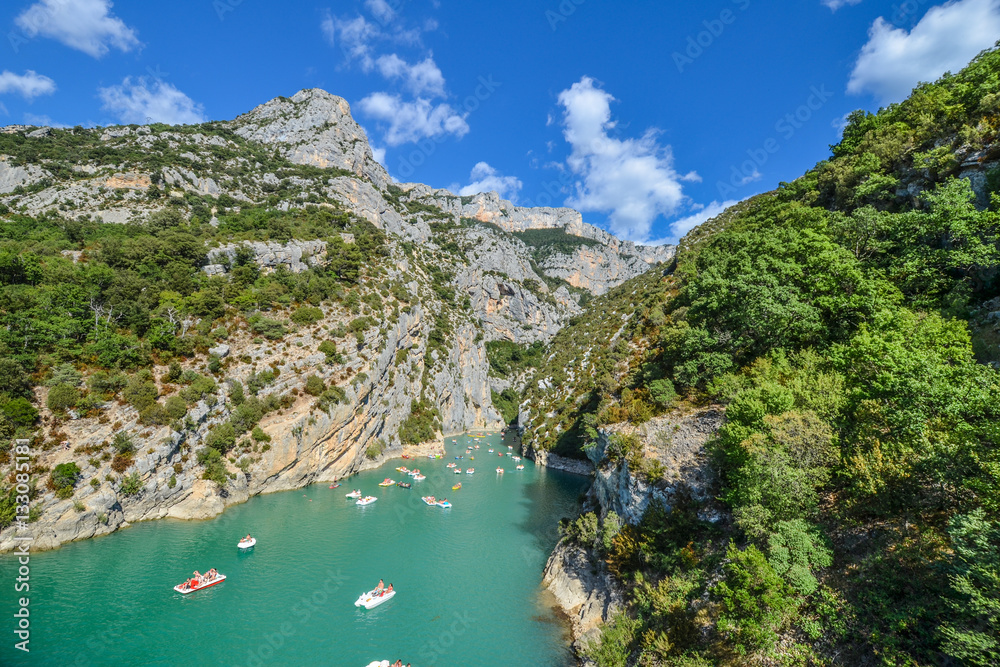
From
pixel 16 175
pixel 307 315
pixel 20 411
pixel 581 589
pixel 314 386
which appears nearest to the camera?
pixel 581 589

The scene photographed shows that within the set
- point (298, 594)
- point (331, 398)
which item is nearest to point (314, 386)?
point (331, 398)

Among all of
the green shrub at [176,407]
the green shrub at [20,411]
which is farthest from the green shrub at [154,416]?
the green shrub at [20,411]

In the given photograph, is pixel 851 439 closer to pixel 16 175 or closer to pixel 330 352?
pixel 330 352

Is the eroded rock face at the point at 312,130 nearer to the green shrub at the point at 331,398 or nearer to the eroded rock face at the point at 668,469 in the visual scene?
the green shrub at the point at 331,398

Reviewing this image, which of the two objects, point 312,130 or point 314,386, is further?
point 312,130

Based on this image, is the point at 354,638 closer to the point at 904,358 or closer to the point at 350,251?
the point at 904,358
